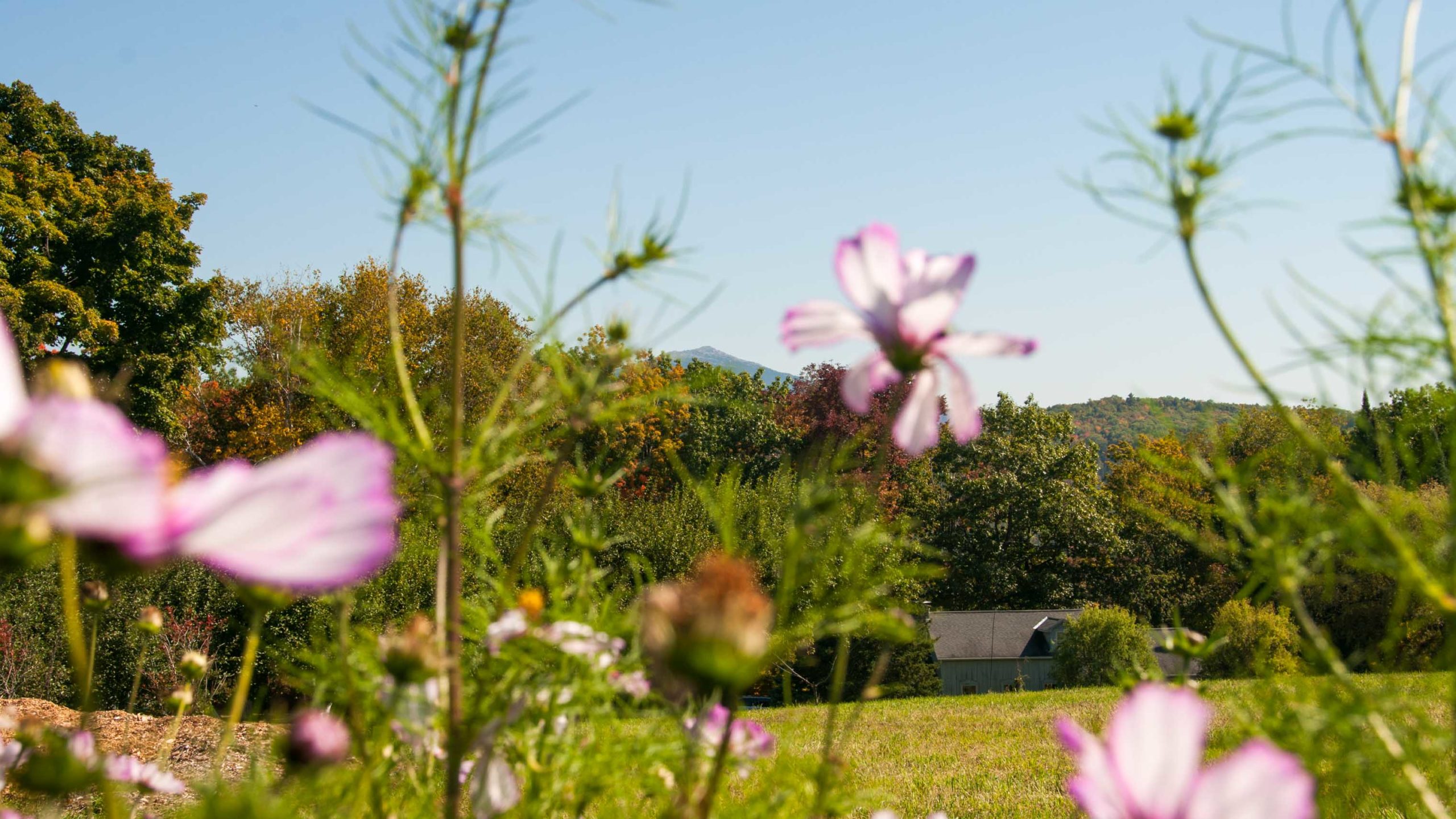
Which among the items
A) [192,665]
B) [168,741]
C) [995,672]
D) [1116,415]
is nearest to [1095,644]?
[995,672]

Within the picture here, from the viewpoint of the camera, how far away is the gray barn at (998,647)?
23578mm

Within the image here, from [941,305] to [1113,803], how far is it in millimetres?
295

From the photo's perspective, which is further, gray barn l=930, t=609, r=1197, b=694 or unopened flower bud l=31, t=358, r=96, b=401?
gray barn l=930, t=609, r=1197, b=694

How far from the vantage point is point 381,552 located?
11.1 inches

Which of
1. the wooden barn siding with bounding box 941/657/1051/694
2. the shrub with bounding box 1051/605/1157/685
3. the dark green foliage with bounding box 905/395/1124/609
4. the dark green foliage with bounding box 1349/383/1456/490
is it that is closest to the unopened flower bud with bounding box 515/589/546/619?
the dark green foliage with bounding box 1349/383/1456/490

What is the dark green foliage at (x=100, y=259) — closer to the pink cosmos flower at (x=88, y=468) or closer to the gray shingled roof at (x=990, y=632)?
the pink cosmos flower at (x=88, y=468)

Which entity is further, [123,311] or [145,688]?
[123,311]

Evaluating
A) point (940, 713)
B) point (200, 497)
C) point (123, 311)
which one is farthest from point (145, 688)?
point (200, 497)

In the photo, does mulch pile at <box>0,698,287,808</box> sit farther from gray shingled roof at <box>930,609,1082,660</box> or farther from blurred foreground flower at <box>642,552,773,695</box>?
gray shingled roof at <box>930,609,1082,660</box>

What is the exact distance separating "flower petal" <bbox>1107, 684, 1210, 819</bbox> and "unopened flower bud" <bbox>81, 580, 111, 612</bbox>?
90cm

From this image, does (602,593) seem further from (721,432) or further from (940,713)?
(721,432)

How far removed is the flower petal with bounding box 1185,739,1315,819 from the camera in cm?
36

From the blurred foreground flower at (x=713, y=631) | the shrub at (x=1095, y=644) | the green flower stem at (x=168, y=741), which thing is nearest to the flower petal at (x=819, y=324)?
the blurred foreground flower at (x=713, y=631)

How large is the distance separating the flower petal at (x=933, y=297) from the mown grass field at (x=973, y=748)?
0.40 metres
